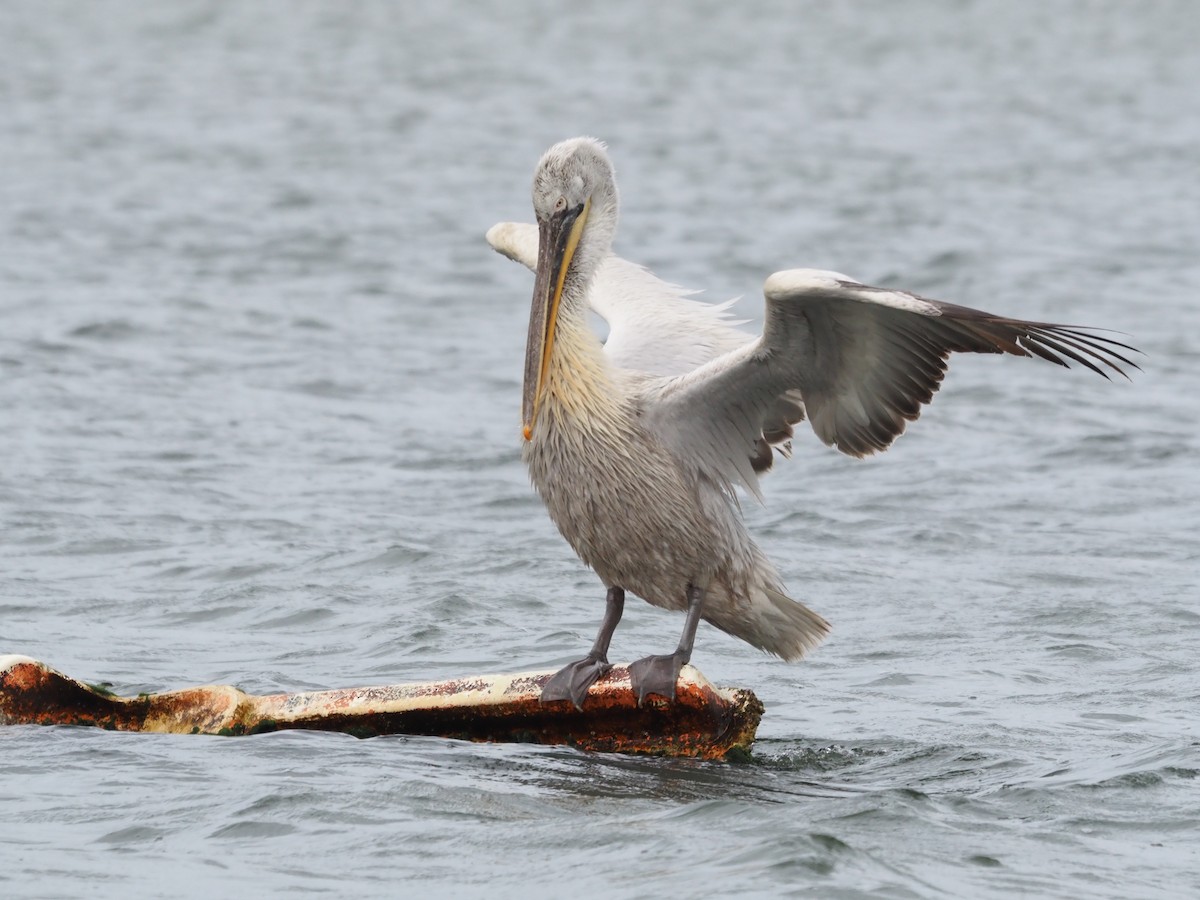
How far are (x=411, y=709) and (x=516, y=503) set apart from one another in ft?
12.4

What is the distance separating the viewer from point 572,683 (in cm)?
609

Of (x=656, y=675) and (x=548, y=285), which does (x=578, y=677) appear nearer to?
(x=656, y=675)

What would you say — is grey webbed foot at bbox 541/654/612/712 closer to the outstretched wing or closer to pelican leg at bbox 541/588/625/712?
pelican leg at bbox 541/588/625/712

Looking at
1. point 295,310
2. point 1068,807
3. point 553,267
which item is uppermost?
point 295,310

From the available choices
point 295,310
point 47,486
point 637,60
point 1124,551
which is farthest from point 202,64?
point 1124,551

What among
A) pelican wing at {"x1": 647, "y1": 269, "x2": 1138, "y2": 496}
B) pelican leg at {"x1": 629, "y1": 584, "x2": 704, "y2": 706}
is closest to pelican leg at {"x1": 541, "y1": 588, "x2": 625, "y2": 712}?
pelican leg at {"x1": 629, "y1": 584, "x2": 704, "y2": 706}

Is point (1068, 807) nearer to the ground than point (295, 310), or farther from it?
nearer to the ground

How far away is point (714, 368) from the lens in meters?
6.23

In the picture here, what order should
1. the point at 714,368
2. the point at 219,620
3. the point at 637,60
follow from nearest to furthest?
the point at 714,368 < the point at 219,620 < the point at 637,60

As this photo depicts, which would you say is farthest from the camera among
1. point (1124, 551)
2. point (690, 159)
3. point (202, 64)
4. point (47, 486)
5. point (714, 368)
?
point (202, 64)

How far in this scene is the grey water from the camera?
5.23m

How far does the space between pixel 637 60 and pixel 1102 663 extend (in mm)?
22140

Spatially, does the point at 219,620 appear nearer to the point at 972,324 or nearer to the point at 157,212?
the point at 972,324

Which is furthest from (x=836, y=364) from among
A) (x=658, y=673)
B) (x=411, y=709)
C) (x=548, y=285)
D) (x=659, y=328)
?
(x=411, y=709)
